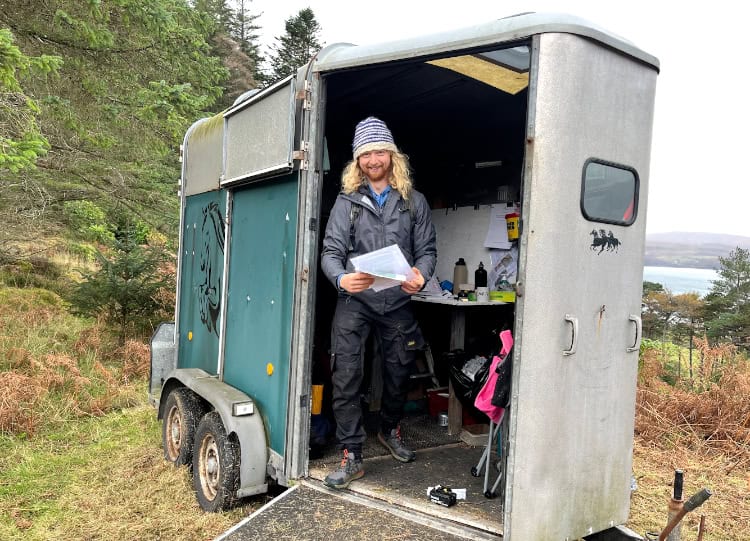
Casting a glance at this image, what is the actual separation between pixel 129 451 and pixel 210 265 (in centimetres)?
184

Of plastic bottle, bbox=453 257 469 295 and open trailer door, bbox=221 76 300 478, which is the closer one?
open trailer door, bbox=221 76 300 478

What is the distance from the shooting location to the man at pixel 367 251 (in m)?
3.74

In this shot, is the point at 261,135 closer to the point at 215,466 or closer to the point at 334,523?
the point at 215,466

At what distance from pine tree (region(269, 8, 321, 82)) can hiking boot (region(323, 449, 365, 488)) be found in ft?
83.8

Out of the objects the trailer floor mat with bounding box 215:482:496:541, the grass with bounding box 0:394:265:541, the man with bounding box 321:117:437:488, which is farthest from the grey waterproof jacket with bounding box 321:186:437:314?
the grass with bounding box 0:394:265:541

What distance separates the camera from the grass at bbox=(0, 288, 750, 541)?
12.9ft

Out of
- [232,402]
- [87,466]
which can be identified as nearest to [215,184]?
[232,402]

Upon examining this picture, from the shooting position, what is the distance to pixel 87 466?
4.97 m

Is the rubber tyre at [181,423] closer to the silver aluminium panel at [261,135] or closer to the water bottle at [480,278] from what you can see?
the silver aluminium panel at [261,135]

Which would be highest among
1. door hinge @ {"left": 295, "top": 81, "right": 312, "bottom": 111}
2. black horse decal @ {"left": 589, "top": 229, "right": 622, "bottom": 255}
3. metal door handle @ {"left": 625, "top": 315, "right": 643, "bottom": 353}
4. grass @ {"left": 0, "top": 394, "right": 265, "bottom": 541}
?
door hinge @ {"left": 295, "top": 81, "right": 312, "bottom": 111}

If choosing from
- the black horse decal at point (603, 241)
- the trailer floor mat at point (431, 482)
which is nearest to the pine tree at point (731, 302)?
the trailer floor mat at point (431, 482)

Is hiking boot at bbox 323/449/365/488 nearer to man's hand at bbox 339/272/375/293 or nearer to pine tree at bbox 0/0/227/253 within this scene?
man's hand at bbox 339/272/375/293

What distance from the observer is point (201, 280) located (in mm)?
5035

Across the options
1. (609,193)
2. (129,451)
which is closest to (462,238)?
(609,193)
